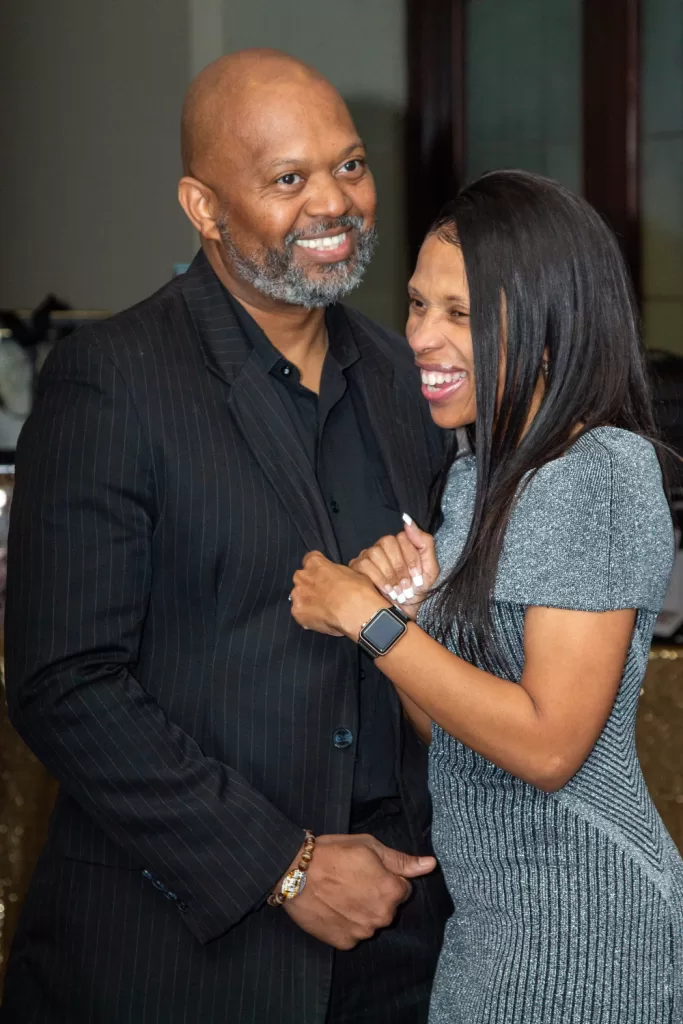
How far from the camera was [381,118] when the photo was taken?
452cm

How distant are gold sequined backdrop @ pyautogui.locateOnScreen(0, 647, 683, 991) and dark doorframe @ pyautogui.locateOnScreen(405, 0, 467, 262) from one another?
8.71ft

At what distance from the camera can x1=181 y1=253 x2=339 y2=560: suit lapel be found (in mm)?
1515

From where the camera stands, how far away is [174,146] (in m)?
3.99

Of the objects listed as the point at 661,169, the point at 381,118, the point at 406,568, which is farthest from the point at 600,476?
the point at 381,118

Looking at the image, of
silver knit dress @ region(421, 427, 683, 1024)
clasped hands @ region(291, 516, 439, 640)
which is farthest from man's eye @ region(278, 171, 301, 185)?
silver knit dress @ region(421, 427, 683, 1024)

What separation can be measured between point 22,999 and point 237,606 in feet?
1.78

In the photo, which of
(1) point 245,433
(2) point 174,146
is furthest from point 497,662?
(2) point 174,146

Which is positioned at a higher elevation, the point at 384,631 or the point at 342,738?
the point at 384,631

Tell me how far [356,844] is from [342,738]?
0.12 m

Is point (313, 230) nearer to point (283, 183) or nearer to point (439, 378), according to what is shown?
point (283, 183)

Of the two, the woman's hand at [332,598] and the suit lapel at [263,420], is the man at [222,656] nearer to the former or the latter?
the suit lapel at [263,420]

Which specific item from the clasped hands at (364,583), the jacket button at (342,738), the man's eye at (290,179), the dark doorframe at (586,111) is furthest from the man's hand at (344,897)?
the dark doorframe at (586,111)

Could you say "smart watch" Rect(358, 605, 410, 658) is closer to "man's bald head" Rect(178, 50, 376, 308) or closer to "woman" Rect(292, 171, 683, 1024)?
"woman" Rect(292, 171, 683, 1024)

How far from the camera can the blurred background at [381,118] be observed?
159 inches
